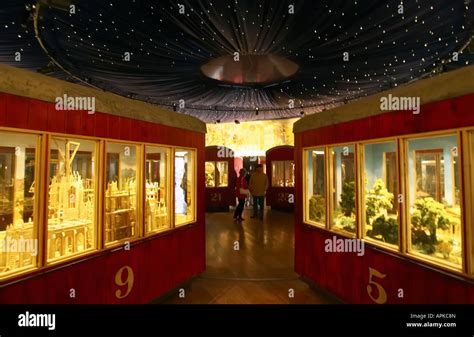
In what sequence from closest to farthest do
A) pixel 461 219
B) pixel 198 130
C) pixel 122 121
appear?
pixel 461 219
pixel 122 121
pixel 198 130

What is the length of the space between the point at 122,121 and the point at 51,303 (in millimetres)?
1962

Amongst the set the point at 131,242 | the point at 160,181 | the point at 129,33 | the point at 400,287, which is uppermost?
the point at 129,33

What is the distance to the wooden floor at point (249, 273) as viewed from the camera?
406 cm

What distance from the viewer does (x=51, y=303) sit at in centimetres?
259

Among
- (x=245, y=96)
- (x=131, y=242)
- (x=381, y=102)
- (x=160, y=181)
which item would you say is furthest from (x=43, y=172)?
(x=245, y=96)

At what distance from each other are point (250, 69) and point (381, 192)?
417cm

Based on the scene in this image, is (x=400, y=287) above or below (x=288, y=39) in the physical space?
below

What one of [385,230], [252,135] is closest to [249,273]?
[385,230]

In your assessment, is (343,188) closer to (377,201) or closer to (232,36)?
(377,201)

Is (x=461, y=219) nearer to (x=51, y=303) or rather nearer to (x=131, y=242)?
(x=131, y=242)

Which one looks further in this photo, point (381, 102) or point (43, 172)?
point (381, 102)

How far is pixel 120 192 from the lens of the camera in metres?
3.52

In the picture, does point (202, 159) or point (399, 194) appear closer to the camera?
point (399, 194)

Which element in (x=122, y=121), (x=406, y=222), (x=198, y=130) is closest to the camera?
(x=406, y=222)
